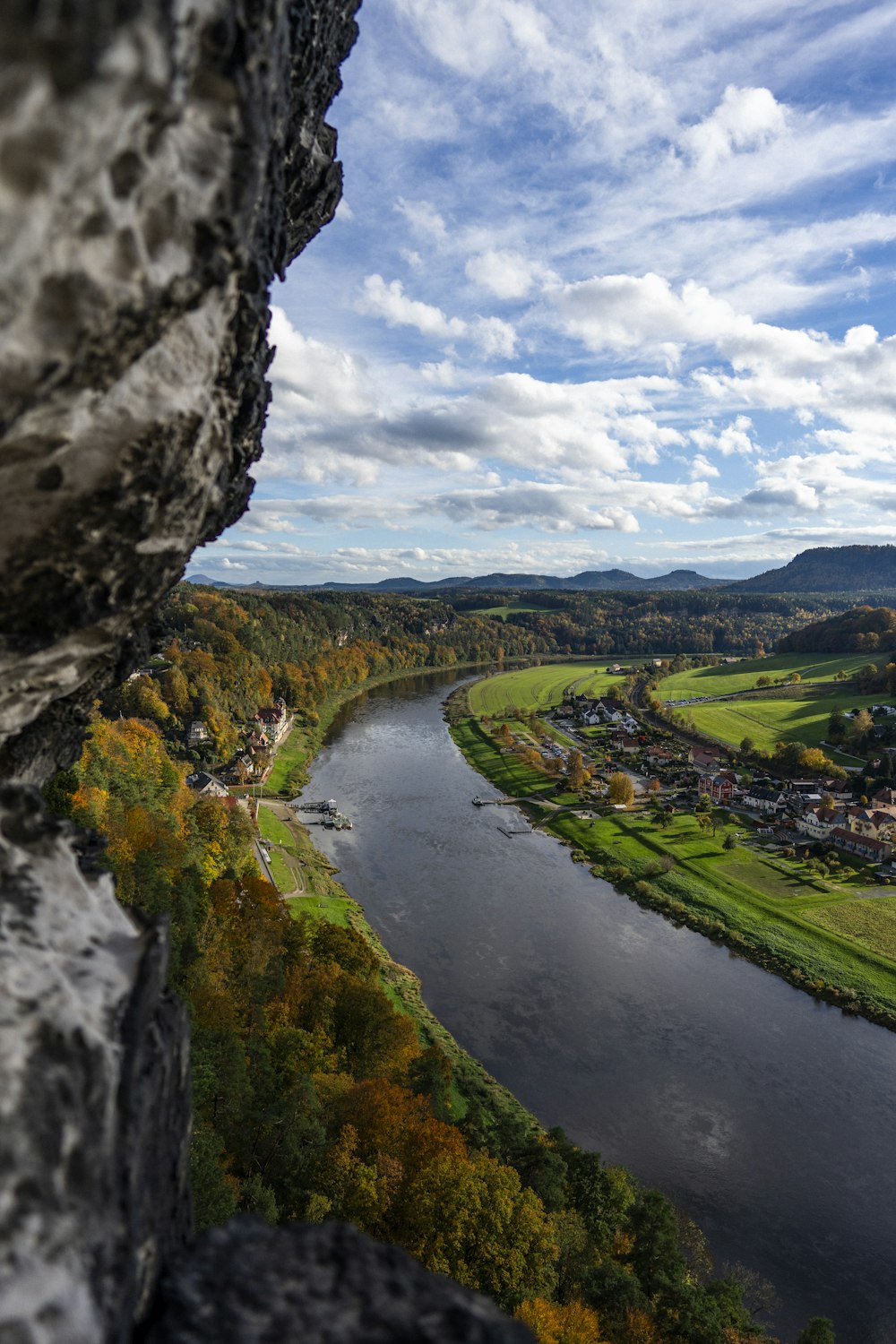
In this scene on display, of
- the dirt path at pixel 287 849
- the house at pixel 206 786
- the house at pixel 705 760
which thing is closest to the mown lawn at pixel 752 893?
the house at pixel 705 760

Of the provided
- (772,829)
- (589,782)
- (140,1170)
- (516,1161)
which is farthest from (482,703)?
(140,1170)

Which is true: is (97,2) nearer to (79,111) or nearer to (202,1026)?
(79,111)

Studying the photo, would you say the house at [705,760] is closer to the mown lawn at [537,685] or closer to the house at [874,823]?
the house at [874,823]

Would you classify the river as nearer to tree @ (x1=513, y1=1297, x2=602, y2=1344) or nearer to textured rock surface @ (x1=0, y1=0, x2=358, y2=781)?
tree @ (x1=513, y1=1297, x2=602, y2=1344)

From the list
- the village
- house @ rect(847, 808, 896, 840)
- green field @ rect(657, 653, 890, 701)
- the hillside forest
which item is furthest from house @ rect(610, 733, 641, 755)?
the hillside forest

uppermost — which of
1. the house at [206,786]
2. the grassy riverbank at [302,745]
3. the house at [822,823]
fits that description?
the house at [206,786]
